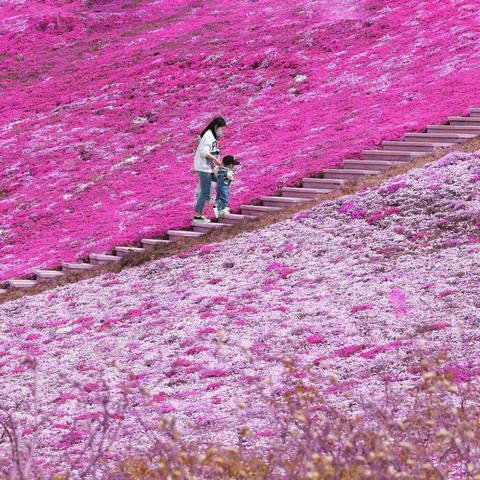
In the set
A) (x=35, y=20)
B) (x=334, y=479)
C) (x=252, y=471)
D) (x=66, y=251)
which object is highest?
(x=35, y=20)

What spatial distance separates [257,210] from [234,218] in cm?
78

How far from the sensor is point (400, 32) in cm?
4506

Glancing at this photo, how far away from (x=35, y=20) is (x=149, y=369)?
179ft

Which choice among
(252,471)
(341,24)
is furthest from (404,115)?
(252,471)

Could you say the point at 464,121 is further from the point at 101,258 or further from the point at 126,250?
the point at 101,258

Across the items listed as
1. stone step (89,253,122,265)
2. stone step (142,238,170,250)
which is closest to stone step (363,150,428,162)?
stone step (142,238,170,250)

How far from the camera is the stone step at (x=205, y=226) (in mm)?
28181

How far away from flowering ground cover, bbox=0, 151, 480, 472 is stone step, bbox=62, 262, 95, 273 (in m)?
2.01

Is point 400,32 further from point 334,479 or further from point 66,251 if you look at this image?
point 334,479

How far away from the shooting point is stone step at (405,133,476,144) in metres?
29.6

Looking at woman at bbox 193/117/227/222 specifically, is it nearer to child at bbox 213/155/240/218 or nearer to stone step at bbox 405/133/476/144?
child at bbox 213/155/240/218

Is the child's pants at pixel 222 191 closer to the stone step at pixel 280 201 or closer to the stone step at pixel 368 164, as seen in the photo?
the stone step at pixel 280 201

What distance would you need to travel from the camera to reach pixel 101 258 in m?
29.0

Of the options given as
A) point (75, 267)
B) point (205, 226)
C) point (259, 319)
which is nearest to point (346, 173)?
point (205, 226)
